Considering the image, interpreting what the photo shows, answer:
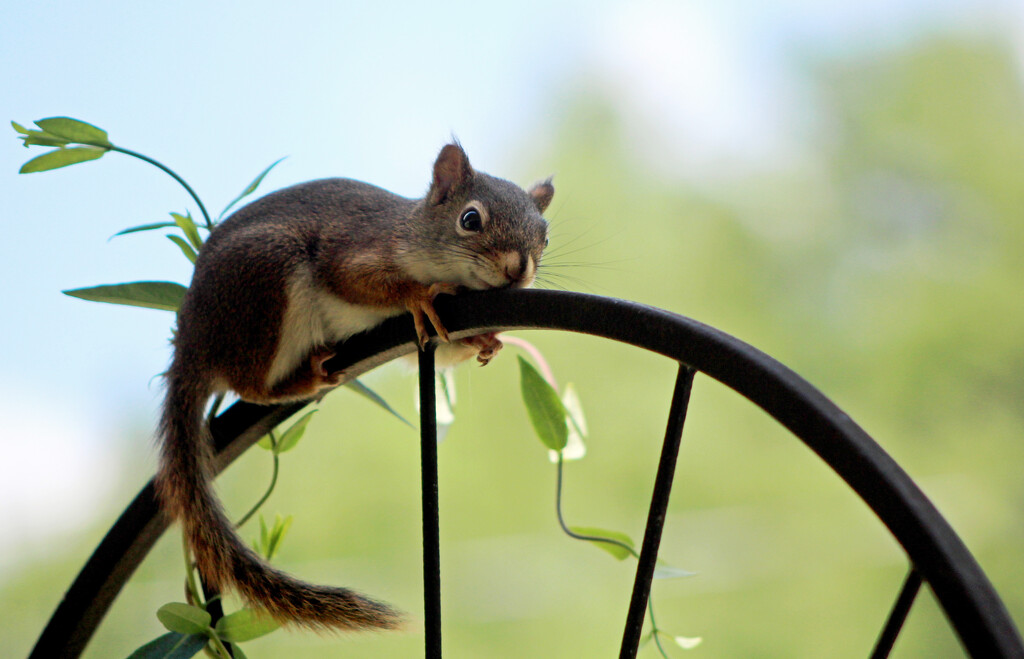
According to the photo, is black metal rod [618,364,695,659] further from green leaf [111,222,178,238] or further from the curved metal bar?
green leaf [111,222,178,238]

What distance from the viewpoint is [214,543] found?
2.41 feet

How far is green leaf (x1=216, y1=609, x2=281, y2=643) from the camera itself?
685mm

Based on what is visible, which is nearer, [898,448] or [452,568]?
[452,568]

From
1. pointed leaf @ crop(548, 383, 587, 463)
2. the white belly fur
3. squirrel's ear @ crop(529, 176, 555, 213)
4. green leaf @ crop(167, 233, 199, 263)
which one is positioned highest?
squirrel's ear @ crop(529, 176, 555, 213)

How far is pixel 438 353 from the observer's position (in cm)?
82

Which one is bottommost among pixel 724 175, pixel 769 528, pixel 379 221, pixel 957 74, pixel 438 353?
pixel 438 353

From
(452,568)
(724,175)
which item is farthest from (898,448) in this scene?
(452,568)

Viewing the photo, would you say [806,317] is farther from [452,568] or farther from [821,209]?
[452,568]

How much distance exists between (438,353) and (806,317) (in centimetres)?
214

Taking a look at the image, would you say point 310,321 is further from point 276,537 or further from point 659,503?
point 659,503

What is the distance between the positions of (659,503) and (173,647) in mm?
446

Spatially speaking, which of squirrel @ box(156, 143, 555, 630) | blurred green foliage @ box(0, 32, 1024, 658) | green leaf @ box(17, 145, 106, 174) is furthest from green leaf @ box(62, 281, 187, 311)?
blurred green foliage @ box(0, 32, 1024, 658)

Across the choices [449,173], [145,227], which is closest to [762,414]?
[449,173]

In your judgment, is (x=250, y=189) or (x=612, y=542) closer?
(x=612, y=542)
